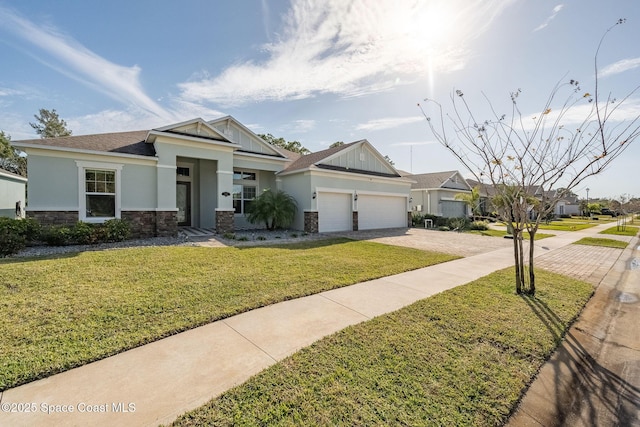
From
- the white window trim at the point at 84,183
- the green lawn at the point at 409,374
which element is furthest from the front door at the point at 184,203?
the green lawn at the point at 409,374

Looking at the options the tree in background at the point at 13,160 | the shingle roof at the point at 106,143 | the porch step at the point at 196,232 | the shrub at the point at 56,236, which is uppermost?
the tree in background at the point at 13,160

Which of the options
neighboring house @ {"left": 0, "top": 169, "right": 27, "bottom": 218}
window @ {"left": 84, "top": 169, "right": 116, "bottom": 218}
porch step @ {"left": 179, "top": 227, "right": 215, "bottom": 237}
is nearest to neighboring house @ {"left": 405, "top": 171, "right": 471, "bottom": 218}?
porch step @ {"left": 179, "top": 227, "right": 215, "bottom": 237}

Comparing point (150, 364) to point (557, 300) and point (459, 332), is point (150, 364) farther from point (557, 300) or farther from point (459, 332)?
point (557, 300)

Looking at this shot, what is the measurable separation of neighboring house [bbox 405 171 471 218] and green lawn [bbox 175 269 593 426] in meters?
21.5

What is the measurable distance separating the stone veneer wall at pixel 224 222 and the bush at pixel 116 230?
3559 mm

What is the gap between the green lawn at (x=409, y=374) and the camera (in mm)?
2209

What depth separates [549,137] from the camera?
16.8 ft

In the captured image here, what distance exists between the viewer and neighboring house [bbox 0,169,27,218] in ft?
49.8

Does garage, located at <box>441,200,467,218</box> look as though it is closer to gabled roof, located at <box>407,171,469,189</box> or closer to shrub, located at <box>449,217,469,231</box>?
gabled roof, located at <box>407,171,469,189</box>

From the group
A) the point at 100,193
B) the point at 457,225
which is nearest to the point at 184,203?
the point at 100,193

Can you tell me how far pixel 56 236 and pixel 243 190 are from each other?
337 inches

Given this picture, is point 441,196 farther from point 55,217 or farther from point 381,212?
point 55,217

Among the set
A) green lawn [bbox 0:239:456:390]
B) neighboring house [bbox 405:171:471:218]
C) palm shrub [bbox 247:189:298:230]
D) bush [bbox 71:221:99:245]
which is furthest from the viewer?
neighboring house [bbox 405:171:471:218]

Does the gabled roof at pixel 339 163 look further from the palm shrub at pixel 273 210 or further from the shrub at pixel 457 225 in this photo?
the shrub at pixel 457 225
